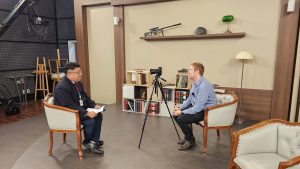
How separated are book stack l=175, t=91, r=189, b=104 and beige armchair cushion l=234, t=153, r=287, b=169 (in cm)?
234

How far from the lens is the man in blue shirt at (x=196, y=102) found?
274cm

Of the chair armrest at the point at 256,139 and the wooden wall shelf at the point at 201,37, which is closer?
the chair armrest at the point at 256,139

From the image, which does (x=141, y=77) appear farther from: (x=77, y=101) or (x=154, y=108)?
(x=77, y=101)

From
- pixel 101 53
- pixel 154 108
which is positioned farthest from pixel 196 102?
pixel 101 53

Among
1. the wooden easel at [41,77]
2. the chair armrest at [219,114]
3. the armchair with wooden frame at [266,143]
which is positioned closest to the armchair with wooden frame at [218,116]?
the chair armrest at [219,114]

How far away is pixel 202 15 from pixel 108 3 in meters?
2.31

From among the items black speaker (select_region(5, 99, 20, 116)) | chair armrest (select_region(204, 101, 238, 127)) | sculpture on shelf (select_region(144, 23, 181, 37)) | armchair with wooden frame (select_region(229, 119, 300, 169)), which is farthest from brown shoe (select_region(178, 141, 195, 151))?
black speaker (select_region(5, 99, 20, 116))

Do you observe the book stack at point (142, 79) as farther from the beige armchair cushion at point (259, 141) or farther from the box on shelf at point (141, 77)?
the beige armchair cushion at point (259, 141)

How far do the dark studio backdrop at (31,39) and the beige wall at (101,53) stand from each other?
177 centimetres

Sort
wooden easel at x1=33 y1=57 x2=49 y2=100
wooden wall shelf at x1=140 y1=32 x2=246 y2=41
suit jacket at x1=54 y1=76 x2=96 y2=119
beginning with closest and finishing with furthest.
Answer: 1. suit jacket at x1=54 y1=76 x2=96 y2=119
2. wooden wall shelf at x1=140 y1=32 x2=246 y2=41
3. wooden easel at x1=33 y1=57 x2=49 y2=100

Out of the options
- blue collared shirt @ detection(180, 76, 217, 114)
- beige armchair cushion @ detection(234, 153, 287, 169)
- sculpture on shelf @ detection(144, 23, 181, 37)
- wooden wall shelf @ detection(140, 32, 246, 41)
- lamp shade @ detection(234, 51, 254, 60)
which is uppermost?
sculpture on shelf @ detection(144, 23, 181, 37)

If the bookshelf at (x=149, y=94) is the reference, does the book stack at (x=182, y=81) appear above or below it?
above

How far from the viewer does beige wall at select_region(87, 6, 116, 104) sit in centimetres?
549

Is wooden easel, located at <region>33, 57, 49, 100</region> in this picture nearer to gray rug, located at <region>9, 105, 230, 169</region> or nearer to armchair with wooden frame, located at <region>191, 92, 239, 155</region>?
gray rug, located at <region>9, 105, 230, 169</region>
